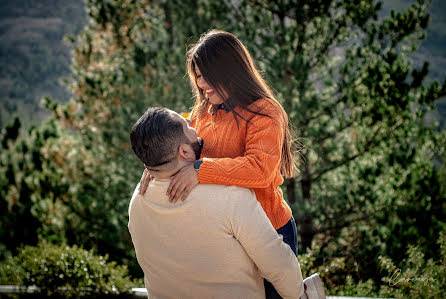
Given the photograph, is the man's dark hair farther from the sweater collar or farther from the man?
the sweater collar

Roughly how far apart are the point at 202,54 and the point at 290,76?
155 inches

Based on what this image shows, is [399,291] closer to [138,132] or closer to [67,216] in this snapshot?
[138,132]

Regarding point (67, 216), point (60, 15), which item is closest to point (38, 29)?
point (60, 15)

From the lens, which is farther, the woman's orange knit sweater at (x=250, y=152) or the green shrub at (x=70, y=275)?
the green shrub at (x=70, y=275)

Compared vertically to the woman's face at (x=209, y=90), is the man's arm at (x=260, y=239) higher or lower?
lower

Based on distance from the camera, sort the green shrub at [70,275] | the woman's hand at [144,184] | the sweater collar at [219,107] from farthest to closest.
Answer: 1. the green shrub at [70,275]
2. the sweater collar at [219,107]
3. the woman's hand at [144,184]

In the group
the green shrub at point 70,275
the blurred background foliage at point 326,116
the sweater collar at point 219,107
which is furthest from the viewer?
the blurred background foliage at point 326,116

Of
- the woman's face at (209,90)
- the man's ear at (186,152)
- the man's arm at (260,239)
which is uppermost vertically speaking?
the woman's face at (209,90)

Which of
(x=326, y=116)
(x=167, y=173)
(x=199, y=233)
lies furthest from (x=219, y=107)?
(x=326, y=116)

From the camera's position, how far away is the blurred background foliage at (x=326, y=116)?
5.14 metres

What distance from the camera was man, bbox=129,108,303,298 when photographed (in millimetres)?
1326

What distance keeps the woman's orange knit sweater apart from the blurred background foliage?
2.74 metres

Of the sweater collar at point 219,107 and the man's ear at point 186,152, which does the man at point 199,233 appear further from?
the sweater collar at point 219,107

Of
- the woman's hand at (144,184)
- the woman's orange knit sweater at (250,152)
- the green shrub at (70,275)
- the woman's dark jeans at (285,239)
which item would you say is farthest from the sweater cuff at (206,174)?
the green shrub at (70,275)
